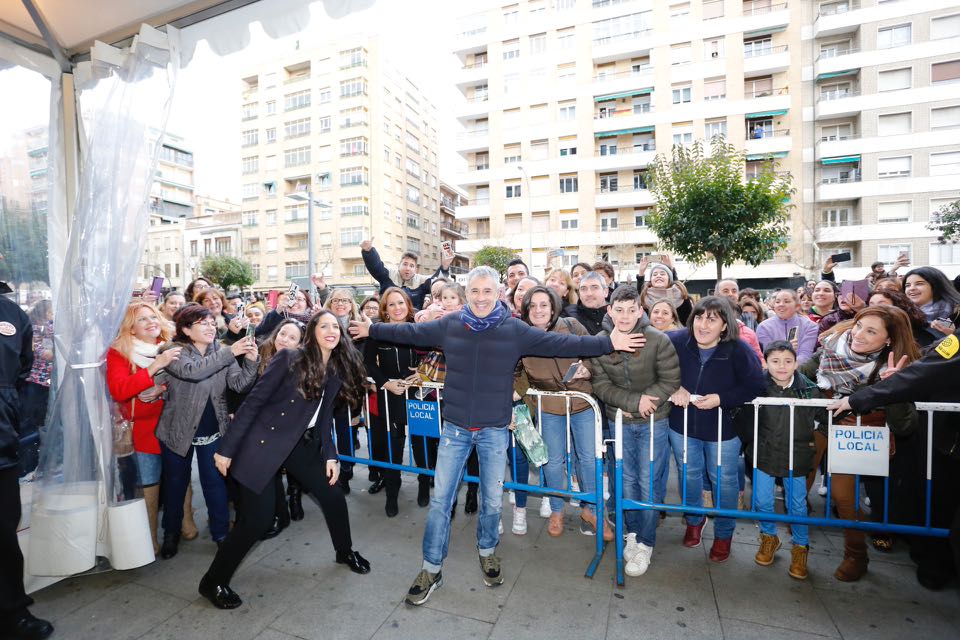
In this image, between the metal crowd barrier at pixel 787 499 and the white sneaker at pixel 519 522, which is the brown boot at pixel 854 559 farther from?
the white sneaker at pixel 519 522

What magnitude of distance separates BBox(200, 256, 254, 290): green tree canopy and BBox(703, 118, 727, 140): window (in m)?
36.6

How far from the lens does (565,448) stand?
3.93 m

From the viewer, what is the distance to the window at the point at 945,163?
24891 millimetres

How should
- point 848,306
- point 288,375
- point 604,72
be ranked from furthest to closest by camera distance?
1. point 604,72
2. point 848,306
3. point 288,375

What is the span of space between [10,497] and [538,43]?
126 feet

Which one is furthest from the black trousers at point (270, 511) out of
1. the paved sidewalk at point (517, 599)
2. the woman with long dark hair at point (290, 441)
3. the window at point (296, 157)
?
the window at point (296, 157)

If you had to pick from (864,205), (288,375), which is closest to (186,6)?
(288,375)

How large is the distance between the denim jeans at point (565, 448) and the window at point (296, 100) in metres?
51.4

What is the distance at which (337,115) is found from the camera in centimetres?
4584

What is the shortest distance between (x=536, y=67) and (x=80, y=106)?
35340 mm

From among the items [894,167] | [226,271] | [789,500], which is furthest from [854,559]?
[226,271]

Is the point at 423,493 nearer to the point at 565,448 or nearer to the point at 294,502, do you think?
the point at 294,502

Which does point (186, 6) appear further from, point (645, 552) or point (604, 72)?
point (604, 72)

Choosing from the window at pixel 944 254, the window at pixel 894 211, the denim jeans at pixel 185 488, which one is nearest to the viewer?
the denim jeans at pixel 185 488
